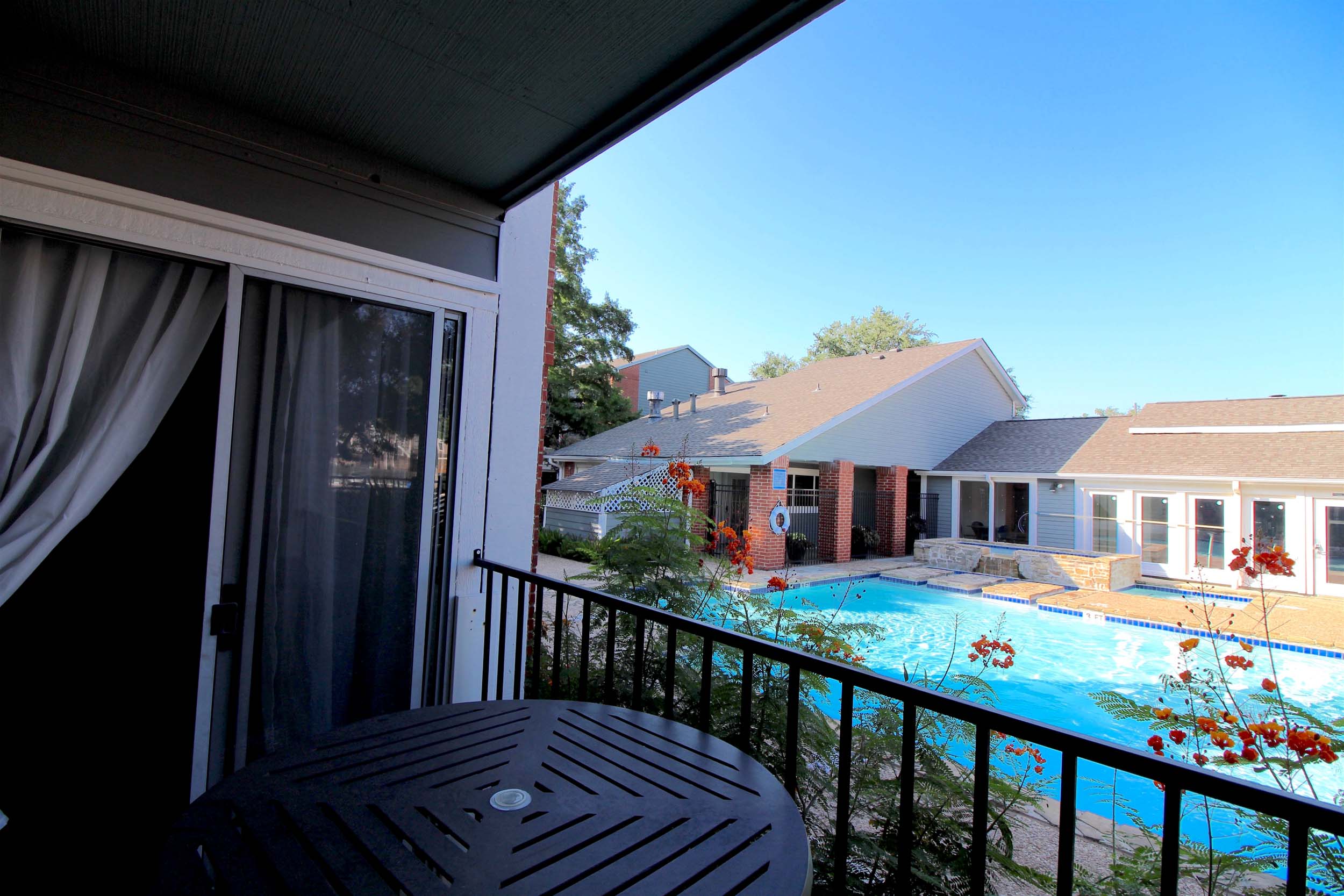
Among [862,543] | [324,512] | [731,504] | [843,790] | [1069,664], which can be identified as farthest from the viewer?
[862,543]

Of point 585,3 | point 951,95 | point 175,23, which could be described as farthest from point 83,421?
point 951,95

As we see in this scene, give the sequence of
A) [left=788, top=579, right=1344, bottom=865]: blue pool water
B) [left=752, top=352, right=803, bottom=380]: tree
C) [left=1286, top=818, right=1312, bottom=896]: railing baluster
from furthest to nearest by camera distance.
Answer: [left=752, top=352, right=803, bottom=380]: tree < [left=788, top=579, right=1344, bottom=865]: blue pool water < [left=1286, top=818, right=1312, bottom=896]: railing baluster

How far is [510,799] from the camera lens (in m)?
1.04

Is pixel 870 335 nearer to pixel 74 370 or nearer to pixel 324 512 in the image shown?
pixel 324 512

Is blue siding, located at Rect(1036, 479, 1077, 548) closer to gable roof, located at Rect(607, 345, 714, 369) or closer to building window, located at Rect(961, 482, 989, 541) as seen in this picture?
building window, located at Rect(961, 482, 989, 541)

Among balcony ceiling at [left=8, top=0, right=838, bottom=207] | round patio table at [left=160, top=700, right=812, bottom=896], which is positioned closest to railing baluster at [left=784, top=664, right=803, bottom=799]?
round patio table at [left=160, top=700, right=812, bottom=896]

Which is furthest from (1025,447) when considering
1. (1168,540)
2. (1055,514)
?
(1168,540)

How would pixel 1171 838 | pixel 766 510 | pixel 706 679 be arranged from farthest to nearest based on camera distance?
pixel 766 510 < pixel 706 679 < pixel 1171 838

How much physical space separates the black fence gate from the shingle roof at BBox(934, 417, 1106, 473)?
5.79m

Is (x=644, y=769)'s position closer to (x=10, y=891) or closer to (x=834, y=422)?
(x=10, y=891)

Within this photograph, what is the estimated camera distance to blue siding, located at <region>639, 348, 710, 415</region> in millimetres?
22594

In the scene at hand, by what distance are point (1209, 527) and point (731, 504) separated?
9421mm

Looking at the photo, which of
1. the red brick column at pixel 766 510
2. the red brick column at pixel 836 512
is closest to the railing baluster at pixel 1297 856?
the red brick column at pixel 766 510

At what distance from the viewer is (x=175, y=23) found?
1.52 m
